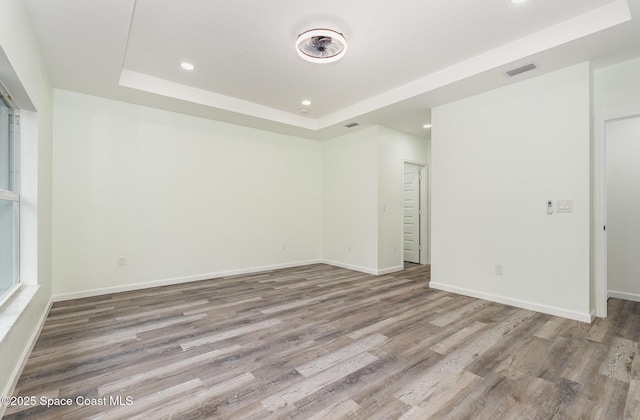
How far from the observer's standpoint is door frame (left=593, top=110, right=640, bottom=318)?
3.00 meters

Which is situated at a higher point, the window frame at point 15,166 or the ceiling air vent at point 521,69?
the ceiling air vent at point 521,69

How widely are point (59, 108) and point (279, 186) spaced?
3188 mm

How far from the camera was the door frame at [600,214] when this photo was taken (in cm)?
300

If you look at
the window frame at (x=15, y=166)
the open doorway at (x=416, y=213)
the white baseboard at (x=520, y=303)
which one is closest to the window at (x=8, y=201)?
the window frame at (x=15, y=166)

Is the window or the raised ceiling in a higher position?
the raised ceiling

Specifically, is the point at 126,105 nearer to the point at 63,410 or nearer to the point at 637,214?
the point at 63,410

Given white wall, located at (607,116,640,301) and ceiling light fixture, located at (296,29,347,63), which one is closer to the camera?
ceiling light fixture, located at (296,29,347,63)

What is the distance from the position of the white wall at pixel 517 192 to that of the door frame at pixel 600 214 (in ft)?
0.85

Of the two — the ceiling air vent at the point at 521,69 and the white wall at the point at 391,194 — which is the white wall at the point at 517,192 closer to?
the ceiling air vent at the point at 521,69

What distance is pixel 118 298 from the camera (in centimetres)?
361

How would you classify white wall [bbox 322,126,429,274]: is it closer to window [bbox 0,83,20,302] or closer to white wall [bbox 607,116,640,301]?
white wall [bbox 607,116,640,301]

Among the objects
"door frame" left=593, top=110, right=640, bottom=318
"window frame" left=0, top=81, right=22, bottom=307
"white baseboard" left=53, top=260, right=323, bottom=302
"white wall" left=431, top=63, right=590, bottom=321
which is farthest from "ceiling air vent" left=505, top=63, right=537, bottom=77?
"window frame" left=0, top=81, right=22, bottom=307

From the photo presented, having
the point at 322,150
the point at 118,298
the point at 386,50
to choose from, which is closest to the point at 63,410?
the point at 118,298

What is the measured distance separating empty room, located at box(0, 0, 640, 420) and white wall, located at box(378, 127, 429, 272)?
0.23 feet
